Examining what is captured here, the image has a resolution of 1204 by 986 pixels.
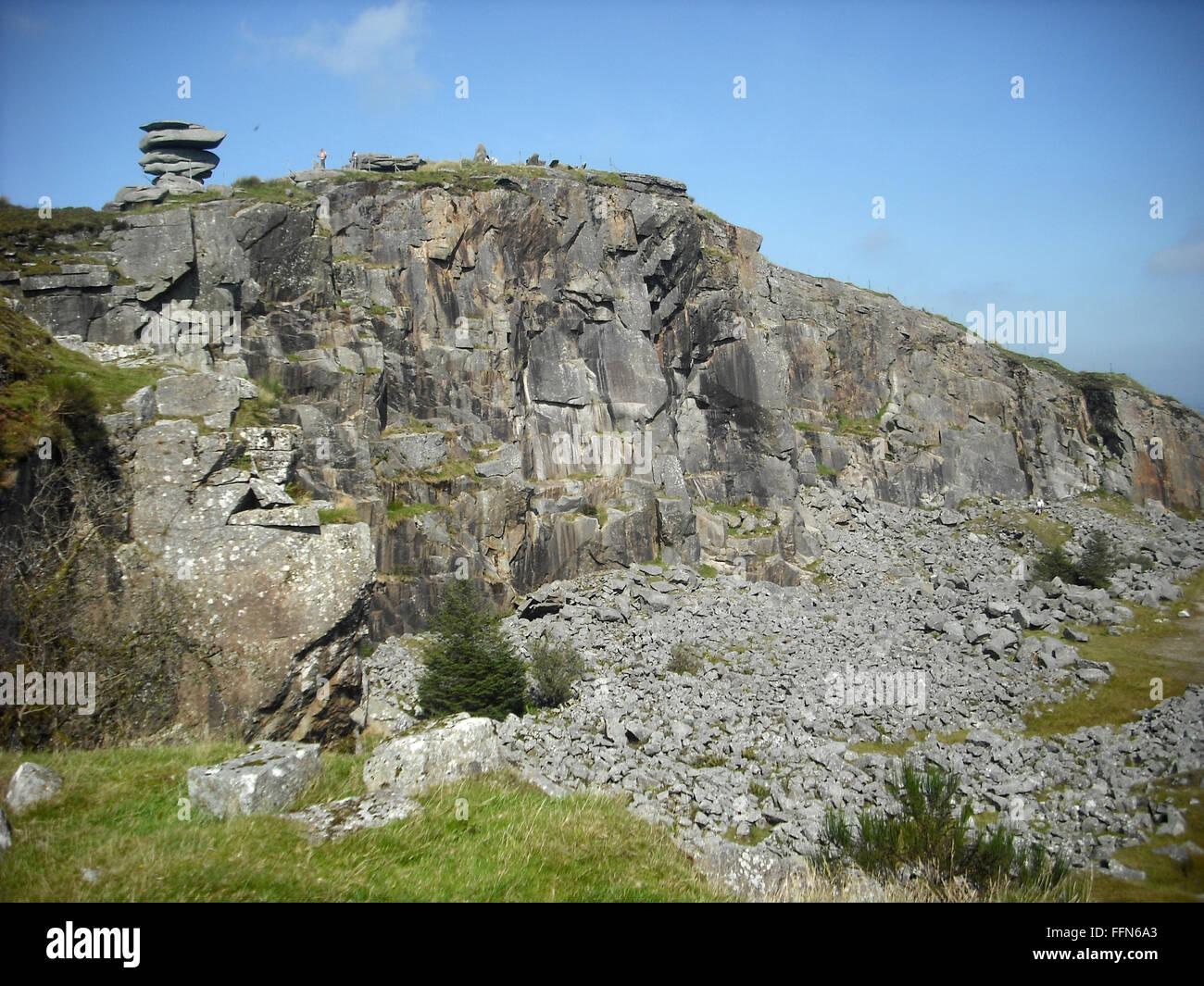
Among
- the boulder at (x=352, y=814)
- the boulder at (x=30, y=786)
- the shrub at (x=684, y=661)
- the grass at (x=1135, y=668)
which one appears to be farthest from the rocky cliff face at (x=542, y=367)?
the grass at (x=1135, y=668)

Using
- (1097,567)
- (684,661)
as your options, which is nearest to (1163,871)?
(684,661)

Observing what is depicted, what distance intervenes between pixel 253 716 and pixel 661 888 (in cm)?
797

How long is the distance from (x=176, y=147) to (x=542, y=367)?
26.2 meters

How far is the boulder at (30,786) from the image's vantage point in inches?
290

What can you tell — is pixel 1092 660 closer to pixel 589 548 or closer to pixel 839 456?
pixel 589 548

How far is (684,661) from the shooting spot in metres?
30.8

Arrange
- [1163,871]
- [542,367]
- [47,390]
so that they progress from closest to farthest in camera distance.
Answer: [47,390] < [1163,871] < [542,367]

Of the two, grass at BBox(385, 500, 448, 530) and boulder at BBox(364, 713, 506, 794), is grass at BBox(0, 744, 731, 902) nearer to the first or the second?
boulder at BBox(364, 713, 506, 794)

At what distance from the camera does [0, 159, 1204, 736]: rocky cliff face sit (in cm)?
3447

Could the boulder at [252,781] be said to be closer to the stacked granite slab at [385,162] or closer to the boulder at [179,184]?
the boulder at [179,184]

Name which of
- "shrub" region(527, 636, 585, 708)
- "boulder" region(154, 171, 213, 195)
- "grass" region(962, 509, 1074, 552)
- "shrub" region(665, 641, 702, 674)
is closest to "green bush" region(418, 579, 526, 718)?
"shrub" region(527, 636, 585, 708)

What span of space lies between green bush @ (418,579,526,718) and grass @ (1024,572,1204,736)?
18437 millimetres

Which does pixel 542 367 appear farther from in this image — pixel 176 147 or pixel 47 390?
pixel 47 390
